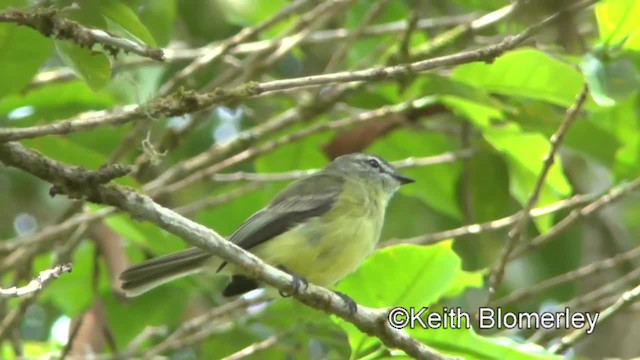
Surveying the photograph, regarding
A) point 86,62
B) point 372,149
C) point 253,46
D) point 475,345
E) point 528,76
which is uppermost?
point 253,46

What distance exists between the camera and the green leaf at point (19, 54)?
3.00m

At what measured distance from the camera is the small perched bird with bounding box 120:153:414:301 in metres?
3.79

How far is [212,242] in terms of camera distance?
2.56 m

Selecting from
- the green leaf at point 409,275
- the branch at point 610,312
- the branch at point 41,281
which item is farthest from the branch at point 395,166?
the branch at point 41,281

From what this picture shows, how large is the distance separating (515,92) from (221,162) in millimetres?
1304

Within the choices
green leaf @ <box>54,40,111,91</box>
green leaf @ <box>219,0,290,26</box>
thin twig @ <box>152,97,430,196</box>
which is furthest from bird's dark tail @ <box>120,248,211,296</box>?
green leaf @ <box>219,0,290,26</box>

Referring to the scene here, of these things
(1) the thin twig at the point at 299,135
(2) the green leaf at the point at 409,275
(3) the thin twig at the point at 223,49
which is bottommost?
(2) the green leaf at the point at 409,275

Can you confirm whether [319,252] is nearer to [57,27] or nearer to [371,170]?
[371,170]

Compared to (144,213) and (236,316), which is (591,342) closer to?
(236,316)

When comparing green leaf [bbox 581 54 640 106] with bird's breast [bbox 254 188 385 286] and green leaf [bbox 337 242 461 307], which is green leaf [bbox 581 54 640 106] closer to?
green leaf [bbox 337 242 461 307]

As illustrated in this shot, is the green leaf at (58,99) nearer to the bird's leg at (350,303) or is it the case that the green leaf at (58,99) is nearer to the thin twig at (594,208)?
the bird's leg at (350,303)

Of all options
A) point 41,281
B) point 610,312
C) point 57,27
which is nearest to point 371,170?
point 610,312

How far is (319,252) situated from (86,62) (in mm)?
1619

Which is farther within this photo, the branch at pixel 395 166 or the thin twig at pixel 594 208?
the branch at pixel 395 166
